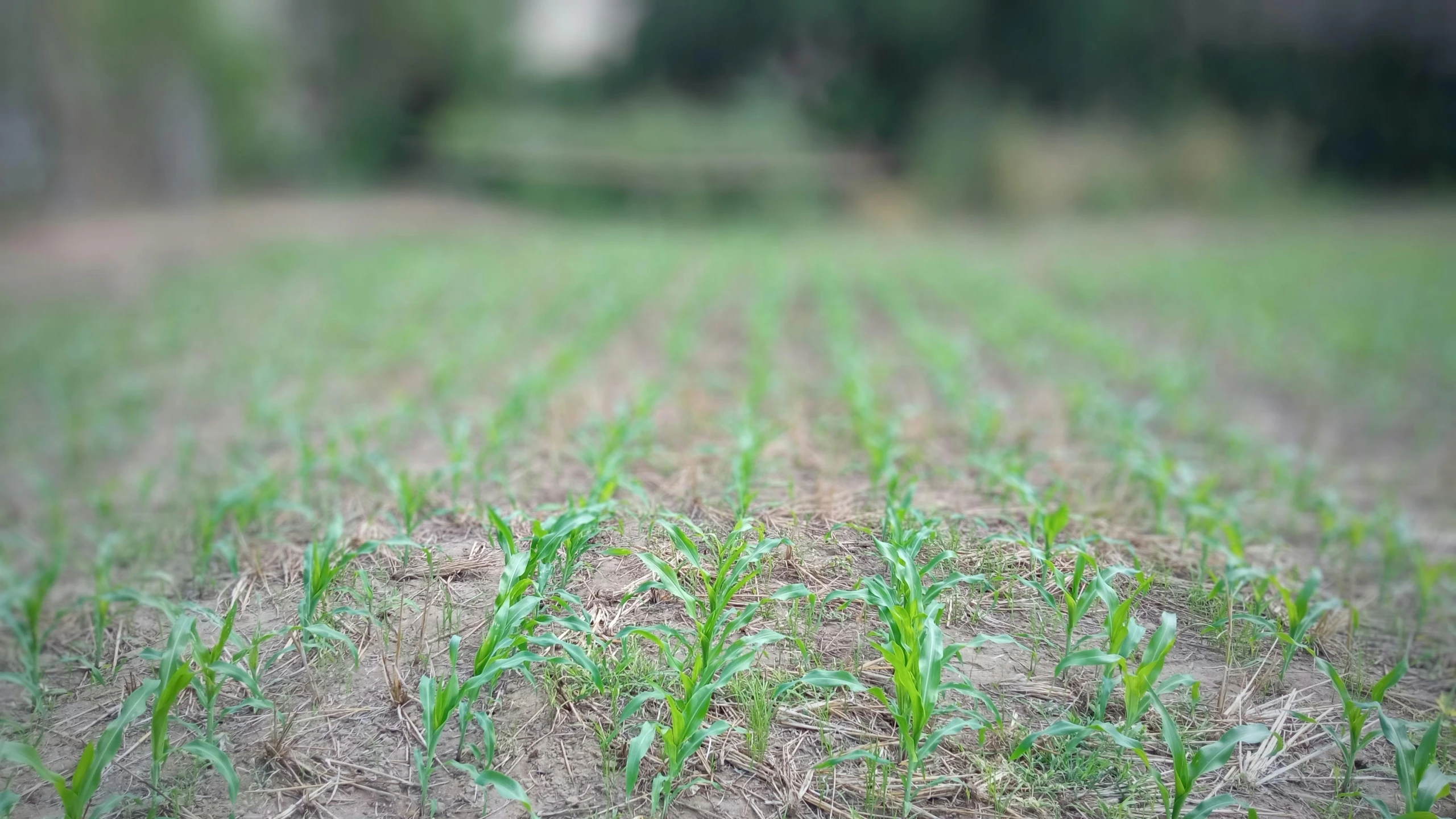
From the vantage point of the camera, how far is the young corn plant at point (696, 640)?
85.2 inches

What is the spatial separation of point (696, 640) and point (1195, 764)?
1.22 m

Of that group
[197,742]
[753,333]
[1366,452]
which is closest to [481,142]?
[753,333]

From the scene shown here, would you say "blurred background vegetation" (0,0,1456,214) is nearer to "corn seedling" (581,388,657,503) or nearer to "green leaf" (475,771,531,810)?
"corn seedling" (581,388,657,503)

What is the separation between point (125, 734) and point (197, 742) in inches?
13.5

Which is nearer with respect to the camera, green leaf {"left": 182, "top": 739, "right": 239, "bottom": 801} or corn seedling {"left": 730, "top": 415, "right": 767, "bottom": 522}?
green leaf {"left": 182, "top": 739, "right": 239, "bottom": 801}

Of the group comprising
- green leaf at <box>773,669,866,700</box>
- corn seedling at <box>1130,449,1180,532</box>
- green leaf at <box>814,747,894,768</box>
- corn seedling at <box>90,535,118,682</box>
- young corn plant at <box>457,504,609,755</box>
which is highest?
young corn plant at <box>457,504,609,755</box>

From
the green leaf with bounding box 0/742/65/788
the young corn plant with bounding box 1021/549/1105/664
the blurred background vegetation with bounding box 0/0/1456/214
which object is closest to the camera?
the green leaf with bounding box 0/742/65/788

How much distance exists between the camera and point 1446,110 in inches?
840

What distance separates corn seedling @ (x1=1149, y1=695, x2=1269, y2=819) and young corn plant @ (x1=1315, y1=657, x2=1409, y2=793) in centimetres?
25

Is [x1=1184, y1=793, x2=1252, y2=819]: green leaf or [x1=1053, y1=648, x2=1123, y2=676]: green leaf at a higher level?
[x1=1053, y1=648, x2=1123, y2=676]: green leaf

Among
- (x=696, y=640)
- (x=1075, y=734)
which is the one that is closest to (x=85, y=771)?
(x=696, y=640)

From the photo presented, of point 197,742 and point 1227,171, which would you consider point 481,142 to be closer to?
point 1227,171

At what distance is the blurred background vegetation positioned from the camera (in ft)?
63.6

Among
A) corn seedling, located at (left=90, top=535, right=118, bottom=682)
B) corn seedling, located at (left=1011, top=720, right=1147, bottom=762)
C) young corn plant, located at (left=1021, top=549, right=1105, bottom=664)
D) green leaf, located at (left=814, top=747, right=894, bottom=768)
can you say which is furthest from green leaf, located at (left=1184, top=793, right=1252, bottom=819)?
corn seedling, located at (left=90, top=535, right=118, bottom=682)
